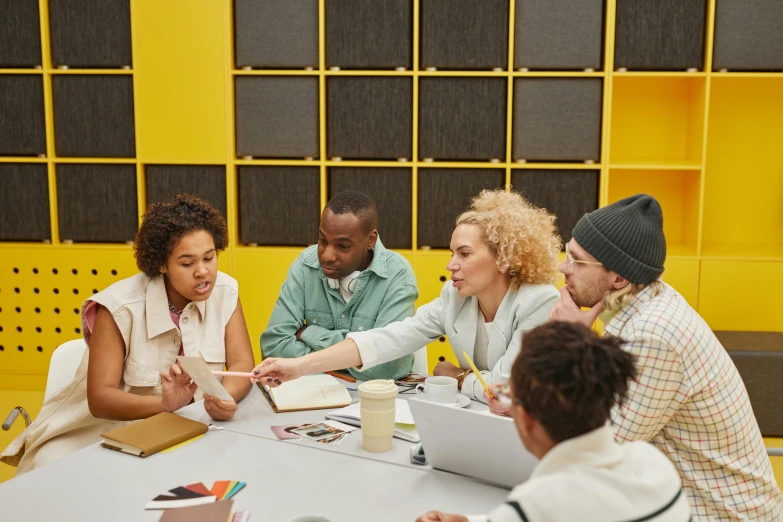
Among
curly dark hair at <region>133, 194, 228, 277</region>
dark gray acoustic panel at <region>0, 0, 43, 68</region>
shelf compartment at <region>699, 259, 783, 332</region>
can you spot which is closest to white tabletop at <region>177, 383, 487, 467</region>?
curly dark hair at <region>133, 194, 228, 277</region>

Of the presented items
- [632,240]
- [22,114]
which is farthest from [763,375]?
[22,114]

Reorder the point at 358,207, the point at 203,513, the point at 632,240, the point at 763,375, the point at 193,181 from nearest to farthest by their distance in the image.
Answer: the point at 203,513, the point at 632,240, the point at 358,207, the point at 763,375, the point at 193,181

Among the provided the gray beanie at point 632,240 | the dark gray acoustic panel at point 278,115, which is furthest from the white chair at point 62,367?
the dark gray acoustic panel at point 278,115

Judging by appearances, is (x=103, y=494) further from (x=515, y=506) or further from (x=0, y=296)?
(x=0, y=296)

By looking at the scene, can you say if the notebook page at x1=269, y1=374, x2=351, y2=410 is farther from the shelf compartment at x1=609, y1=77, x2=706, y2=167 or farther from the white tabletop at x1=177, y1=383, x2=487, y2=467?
the shelf compartment at x1=609, y1=77, x2=706, y2=167

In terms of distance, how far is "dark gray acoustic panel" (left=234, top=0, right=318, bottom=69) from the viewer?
3881 mm

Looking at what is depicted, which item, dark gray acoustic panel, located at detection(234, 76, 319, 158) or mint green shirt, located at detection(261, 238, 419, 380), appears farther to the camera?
dark gray acoustic panel, located at detection(234, 76, 319, 158)

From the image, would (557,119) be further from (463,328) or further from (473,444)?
(473,444)

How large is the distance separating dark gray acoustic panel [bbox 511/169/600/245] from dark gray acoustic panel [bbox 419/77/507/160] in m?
0.24

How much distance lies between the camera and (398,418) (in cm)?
183

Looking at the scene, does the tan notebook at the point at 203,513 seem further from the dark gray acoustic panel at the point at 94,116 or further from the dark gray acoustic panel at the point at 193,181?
the dark gray acoustic panel at the point at 94,116

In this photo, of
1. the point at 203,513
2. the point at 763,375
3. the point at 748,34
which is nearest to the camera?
the point at 203,513

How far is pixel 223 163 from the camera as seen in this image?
4008mm

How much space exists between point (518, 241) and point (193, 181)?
242 cm
